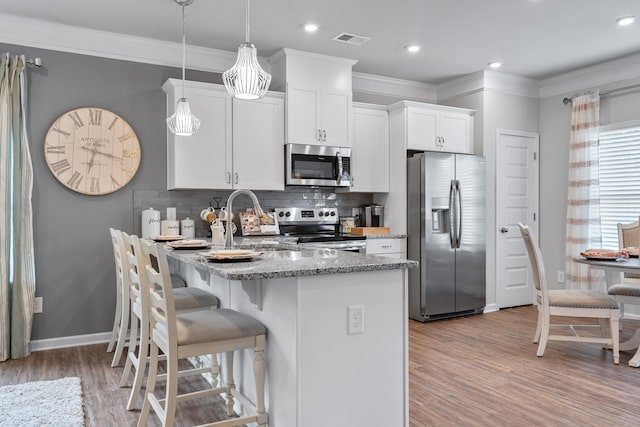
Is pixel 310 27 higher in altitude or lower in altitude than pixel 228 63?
higher

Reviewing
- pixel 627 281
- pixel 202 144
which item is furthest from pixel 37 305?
pixel 627 281

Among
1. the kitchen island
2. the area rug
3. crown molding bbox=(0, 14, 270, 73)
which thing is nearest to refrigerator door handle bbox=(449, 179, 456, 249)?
crown molding bbox=(0, 14, 270, 73)

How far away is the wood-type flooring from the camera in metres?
2.67

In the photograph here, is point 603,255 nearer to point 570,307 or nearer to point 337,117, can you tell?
point 570,307

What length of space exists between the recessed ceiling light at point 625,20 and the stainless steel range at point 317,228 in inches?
113

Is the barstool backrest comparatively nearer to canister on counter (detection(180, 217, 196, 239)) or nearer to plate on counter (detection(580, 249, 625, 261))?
canister on counter (detection(180, 217, 196, 239))

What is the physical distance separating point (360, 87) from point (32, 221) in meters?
3.57

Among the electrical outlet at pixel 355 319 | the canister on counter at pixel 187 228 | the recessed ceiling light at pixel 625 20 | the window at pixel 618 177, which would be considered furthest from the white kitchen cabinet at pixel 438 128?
the electrical outlet at pixel 355 319

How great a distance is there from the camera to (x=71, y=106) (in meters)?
4.13

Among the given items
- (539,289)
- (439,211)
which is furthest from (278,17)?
(539,289)

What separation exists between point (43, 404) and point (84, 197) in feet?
6.24

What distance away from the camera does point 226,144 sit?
4445 mm

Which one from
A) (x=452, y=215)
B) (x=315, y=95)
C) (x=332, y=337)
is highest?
(x=315, y=95)

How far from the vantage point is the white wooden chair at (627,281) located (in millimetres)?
3916
